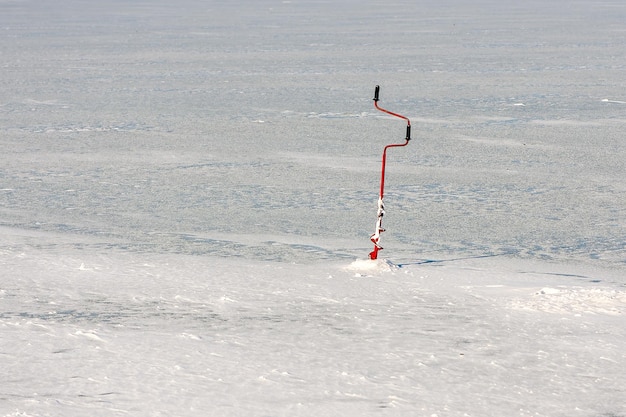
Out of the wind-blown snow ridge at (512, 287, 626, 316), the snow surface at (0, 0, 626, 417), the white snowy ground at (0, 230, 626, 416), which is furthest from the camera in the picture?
the wind-blown snow ridge at (512, 287, 626, 316)

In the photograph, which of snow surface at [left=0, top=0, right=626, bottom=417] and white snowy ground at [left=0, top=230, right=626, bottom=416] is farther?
snow surface at [left=0, top=0, right=626, bottom=417]

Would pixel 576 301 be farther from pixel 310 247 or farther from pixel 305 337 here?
pixel 310 247

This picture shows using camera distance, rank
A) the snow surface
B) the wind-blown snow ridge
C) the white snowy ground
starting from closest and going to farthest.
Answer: the white snowy ground → the snow surface → the wind-blown snow ridge

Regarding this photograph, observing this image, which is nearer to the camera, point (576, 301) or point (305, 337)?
point (305, 337)

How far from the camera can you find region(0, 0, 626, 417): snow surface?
359 centimetres

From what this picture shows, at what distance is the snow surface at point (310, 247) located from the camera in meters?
3.59

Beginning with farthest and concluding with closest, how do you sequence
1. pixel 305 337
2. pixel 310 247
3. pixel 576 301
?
pixel 310 247
pixel 576 301
pixel 305 337

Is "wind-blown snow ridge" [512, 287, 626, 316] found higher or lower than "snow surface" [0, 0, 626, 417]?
higher

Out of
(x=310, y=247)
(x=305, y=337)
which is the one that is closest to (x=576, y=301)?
(x=305, y=337)

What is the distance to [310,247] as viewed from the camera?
18.7ft

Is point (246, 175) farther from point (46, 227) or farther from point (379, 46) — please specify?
point (379, 46)

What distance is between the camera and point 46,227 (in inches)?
242

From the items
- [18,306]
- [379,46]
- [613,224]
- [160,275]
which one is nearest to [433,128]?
[613,224]

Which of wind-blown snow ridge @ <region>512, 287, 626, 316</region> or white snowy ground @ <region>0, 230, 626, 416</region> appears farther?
wind-blown snow ridge @ <region>512, 287, 626, 316</region>
